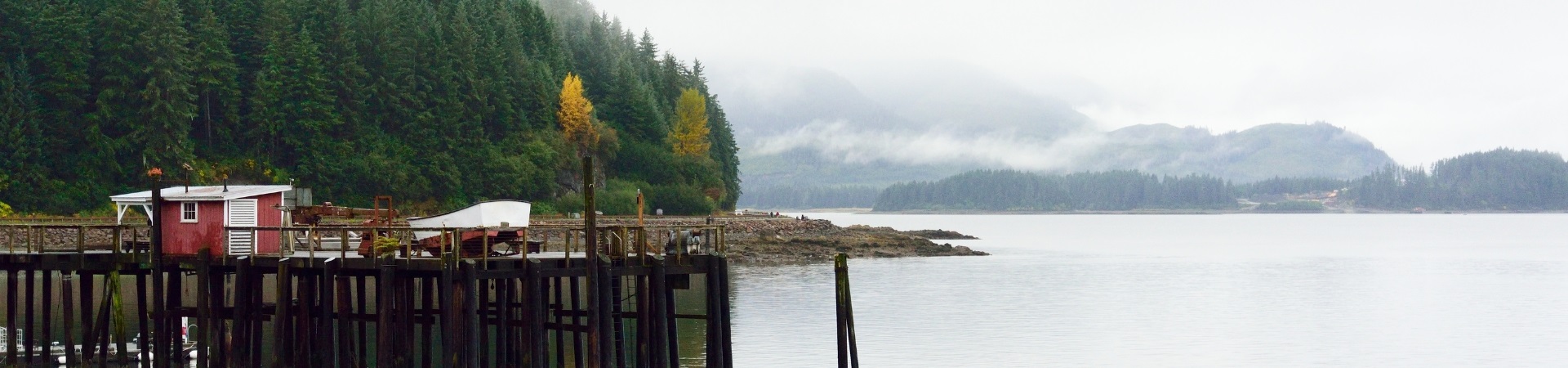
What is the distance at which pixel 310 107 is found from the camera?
104875mm

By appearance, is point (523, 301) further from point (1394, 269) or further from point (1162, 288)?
point (1394, 269)

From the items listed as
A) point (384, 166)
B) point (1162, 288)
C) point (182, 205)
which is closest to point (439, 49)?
point (384, 166)

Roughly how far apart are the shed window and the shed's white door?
77 centimetres

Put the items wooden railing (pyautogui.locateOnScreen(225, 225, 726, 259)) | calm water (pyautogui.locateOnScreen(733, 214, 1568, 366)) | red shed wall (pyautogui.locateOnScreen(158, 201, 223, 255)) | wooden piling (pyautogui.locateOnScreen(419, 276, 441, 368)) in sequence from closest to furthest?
wooden railing (pyautogui.locateOnScreen(225, 225, 726, 259)), wooden piling (pyautogui.locateOnScreen(419, 276, 441, 368)), red shed wall (pyautogui.locateOnScreen(158, 201, 223, 255)), calm water (pyautogui.locateOnScreen(733, 214, 1568, 366))

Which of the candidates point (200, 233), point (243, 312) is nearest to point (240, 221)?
point (200, 233)

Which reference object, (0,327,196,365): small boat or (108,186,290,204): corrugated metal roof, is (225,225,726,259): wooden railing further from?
(0,327,196,365): small boat

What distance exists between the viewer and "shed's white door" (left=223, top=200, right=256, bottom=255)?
112 feet

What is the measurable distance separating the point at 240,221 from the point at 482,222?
575 centimetres

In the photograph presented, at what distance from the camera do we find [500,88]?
120312 mm

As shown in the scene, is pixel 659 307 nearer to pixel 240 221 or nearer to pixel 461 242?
pixel 461 242

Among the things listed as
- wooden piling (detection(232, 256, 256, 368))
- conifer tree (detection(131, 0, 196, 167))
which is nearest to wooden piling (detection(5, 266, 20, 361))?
wooden piling (detection(232, 256, 256, 368))

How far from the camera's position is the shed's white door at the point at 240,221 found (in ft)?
112

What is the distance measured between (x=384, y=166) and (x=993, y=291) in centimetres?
4475

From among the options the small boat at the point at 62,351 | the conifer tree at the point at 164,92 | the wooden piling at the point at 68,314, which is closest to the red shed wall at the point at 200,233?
the wooden piling at the point at 68,314
